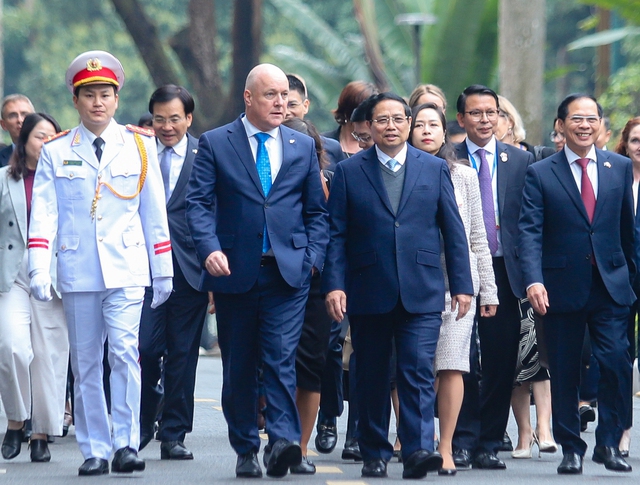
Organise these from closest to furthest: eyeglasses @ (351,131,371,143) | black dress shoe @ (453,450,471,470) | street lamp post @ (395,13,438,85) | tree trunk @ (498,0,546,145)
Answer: black dress shoe @ (453,450,471,470), eyeglasses @ (351,131,371,143), tree trunk @ (498,0,546,145), street lamp post @ (395,13,438,85)

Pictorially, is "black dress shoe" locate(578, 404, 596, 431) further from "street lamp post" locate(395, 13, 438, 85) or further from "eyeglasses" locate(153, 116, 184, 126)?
"street lamp post" locate(395, 13, 438, 85)

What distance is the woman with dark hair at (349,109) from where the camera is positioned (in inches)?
374

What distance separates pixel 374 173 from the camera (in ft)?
25.5

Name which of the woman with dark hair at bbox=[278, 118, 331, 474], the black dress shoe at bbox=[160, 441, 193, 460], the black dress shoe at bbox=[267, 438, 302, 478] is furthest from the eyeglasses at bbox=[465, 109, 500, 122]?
the black dress shoe at bbox=[160, 441, 193, 460]

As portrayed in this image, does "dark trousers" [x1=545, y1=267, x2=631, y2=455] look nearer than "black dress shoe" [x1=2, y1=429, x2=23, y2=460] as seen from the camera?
Yes

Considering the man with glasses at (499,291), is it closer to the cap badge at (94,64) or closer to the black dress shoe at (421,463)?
the black dress shoe at (421,463)

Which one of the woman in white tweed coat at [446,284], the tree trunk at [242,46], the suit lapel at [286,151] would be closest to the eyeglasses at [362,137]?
the woman in white tweed coat at [446,284]

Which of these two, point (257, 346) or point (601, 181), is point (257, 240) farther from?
point (601, 181)

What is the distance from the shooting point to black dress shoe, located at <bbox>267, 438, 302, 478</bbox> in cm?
723

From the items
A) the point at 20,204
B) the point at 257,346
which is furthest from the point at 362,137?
the point at 20,204

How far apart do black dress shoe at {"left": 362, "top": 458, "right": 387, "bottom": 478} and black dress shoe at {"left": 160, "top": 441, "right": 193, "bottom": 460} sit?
53.5 inches

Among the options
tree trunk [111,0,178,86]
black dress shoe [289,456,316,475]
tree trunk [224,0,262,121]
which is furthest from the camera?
tree trunk [224,0,262,121]

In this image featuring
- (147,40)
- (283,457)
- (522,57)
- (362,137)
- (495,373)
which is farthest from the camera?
(147,40)

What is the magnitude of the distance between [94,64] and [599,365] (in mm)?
3281
